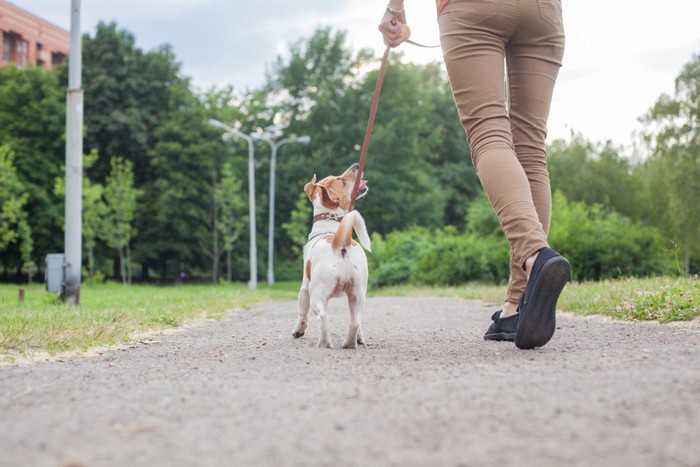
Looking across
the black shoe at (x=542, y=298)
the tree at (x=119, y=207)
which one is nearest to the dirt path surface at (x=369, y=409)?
the black shoe at (x=542, y=298)

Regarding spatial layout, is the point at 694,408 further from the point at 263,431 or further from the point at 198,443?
the point at 198,443

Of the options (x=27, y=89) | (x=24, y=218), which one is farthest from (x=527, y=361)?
(x=27, y=89)

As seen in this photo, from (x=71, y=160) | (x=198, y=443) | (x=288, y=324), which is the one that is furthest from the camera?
(x=71, y=160)

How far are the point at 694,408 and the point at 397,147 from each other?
41799 mm

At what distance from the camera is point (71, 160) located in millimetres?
10742

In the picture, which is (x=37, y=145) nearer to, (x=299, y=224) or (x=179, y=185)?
(x=179, y=185)

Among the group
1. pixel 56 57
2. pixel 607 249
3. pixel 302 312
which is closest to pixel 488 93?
pixel 302 312

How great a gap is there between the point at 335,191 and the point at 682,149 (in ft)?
110

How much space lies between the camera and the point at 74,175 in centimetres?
1076

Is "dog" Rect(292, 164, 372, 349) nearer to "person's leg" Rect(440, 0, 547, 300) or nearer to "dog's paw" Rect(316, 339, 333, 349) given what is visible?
"dog's paw" Rect(316, 339, 333, 349)

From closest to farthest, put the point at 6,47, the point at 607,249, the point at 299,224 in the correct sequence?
the point at 607,249, the point at 299,224, the point at 6,47

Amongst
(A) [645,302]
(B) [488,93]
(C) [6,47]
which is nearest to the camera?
(B) [488,93]

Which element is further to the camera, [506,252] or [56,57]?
[56,57]

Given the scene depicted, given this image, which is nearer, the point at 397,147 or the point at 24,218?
the point at 24,218
